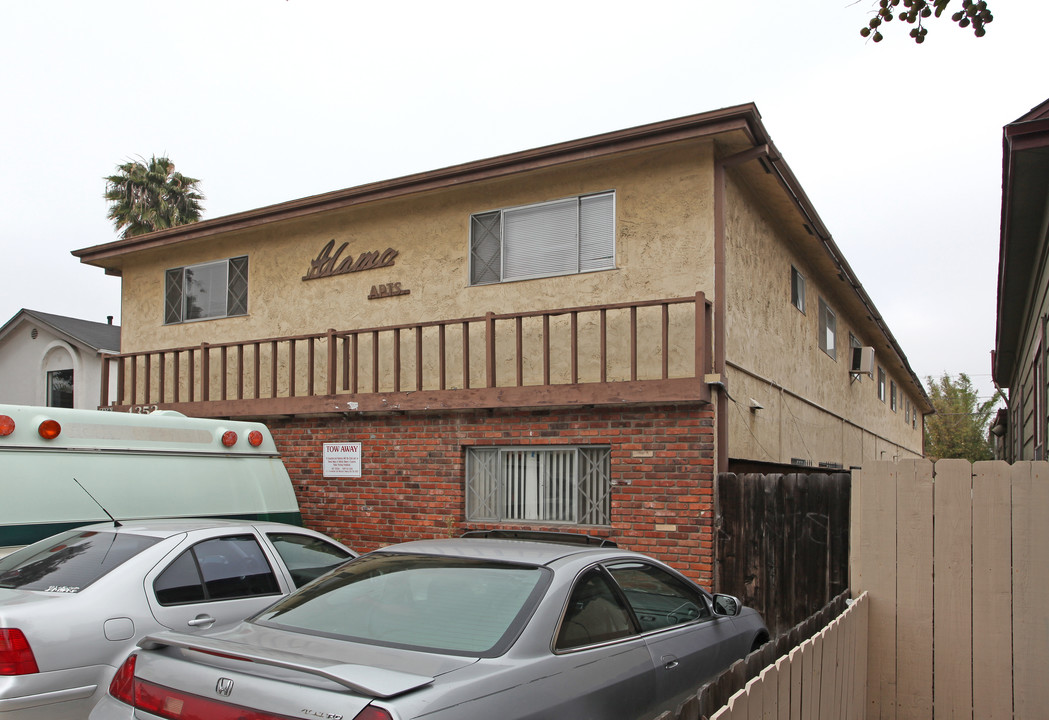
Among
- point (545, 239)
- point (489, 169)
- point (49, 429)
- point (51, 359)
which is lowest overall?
point (49, 429)

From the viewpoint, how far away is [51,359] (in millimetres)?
20234

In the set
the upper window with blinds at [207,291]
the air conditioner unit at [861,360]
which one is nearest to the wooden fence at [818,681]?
the upper window with blinds at [207,291]

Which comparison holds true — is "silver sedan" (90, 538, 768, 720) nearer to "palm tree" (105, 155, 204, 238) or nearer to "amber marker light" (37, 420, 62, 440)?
"amber marker light" (37, 420, 62, 440)

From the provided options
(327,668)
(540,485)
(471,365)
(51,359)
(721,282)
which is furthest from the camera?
(51,359)

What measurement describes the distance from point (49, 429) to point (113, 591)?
2.46 m

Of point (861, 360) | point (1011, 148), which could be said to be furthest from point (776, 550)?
point (861, 360)

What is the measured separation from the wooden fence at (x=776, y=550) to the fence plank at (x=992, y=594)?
127 inches

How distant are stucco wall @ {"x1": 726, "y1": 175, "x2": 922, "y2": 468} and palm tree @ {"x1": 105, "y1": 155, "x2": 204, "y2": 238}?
20.6 m

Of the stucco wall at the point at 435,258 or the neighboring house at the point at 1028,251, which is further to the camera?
the stucco wall at the point at 435,258

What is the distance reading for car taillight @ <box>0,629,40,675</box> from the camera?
4383 mm

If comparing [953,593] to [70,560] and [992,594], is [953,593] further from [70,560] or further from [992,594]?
[70,560]

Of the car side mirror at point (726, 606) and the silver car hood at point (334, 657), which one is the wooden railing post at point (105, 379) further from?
the car side mirror at point (726, 606)

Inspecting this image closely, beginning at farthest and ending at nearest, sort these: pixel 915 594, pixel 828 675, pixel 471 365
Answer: pixel 471 365 → pixel 915 594 → pixel 828 675

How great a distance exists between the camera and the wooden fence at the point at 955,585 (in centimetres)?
516
